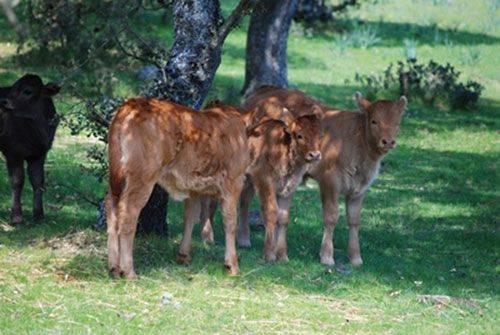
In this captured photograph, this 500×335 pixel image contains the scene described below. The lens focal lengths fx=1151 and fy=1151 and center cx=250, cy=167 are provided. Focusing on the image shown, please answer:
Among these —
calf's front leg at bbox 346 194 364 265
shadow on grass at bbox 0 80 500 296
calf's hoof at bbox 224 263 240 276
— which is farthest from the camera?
calf's front leg at bbox 346 194 364 265

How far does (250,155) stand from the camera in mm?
Answer: 12516

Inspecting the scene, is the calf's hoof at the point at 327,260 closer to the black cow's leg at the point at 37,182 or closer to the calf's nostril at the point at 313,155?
the calf's nostril at the point at 313,155

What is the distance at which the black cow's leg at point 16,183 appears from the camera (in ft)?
42.8

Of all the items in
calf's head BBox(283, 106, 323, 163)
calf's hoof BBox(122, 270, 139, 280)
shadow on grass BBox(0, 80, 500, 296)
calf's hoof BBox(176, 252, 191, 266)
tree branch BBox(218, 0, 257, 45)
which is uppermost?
tree branch BBox(218, 0, 257, 45)

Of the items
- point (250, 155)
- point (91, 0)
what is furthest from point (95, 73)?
point (250, 155)

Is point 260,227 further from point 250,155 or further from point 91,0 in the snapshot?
point 91,0

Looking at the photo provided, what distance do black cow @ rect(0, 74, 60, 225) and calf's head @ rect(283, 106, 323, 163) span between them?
8.98ft

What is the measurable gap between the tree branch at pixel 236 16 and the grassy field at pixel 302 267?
2304mm

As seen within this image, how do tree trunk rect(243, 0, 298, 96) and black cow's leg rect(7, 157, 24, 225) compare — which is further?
tree trunk rect(243, 0, 298, 96)

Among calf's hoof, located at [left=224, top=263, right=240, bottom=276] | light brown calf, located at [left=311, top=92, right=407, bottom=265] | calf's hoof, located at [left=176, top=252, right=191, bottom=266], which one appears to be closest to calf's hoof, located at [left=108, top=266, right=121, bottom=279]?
calf's hoof, located at [left=176, top=252, right=191, bottom=266]

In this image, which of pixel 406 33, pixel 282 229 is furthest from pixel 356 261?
pixel 406 33

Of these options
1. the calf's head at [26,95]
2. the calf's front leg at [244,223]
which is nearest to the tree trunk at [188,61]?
the calf's front leg at [244,223]

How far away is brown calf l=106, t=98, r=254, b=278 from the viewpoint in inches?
415

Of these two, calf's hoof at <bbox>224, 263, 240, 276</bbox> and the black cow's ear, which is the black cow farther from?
calf's hoof at <bbox>224, 263, 240, 276</bbox>
